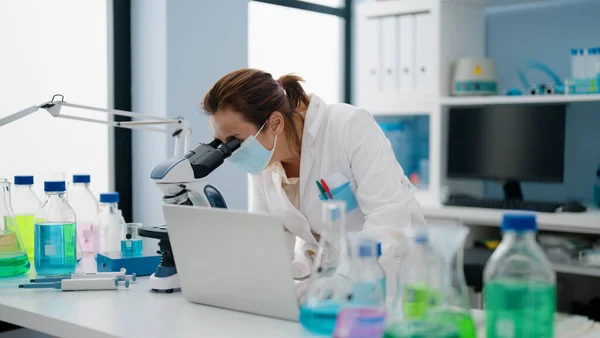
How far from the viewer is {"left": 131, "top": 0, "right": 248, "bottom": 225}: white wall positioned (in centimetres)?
263

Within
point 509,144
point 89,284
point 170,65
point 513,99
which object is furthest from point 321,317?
point 509,144

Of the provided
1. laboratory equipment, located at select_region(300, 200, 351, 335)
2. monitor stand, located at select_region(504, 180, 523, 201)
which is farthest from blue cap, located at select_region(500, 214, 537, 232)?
monitor stand, located at select_region(504, 180, 523, 201)

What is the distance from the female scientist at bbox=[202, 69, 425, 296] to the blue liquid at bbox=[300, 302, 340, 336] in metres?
0.49

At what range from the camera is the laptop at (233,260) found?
1.24m

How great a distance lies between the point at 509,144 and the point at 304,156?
186 centimetres

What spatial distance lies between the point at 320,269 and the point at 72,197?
3.82 ft

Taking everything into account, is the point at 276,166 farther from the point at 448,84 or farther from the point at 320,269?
the point at 448,84

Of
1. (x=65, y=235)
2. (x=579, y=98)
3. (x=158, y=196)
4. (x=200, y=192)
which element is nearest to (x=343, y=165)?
(x=200, y=192)

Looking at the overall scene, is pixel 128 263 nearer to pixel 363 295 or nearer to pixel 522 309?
pixel 363 295

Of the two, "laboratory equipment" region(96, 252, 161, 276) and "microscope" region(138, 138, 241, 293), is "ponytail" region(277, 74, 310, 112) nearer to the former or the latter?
"microscope" region(138, 138, 241, 293)

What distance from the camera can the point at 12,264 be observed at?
171 cm

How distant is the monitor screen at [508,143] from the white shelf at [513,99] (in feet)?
0.22

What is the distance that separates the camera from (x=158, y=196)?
8.80ft

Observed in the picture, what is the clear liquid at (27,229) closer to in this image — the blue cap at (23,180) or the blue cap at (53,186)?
the blue cap at (23,180)
